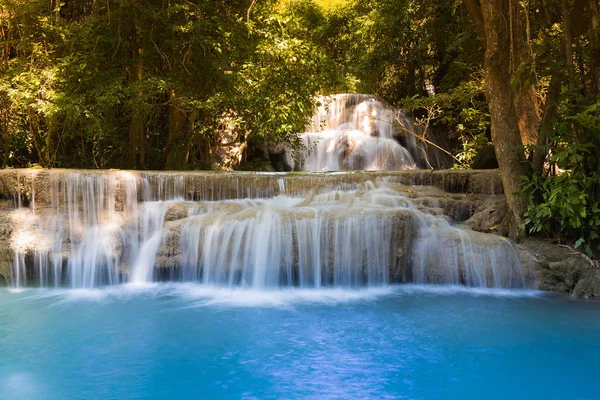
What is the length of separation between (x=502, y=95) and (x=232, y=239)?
4715mm

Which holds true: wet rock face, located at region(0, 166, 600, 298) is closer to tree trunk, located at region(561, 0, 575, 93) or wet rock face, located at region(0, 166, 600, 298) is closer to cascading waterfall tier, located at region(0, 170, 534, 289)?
cascading waterfall tier, located at region(0, 170, 534, 289)

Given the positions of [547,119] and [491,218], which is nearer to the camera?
[547,119]

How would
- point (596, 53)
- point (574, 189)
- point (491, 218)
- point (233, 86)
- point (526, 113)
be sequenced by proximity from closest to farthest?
point (574, 189)
point (596, 53)
point (491, 218)
point (526, 113)
point (233, 86)

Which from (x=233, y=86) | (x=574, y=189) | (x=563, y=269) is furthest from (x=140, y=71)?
(x=563, y=269)

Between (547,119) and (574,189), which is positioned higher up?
(547,119)

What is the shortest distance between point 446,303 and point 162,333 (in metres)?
3.37

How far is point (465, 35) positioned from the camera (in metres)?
11.2

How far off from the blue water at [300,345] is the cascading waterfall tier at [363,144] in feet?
27.7

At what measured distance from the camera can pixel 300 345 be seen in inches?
190

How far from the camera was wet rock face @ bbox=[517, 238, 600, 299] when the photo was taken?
652 centimetres

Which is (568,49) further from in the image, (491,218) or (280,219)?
(280,219)

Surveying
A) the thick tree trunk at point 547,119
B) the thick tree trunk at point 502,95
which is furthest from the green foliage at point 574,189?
the thick tree trunk at point 502,95

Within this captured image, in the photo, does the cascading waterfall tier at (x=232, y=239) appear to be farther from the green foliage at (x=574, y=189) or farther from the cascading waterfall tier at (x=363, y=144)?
the cascading waterfall tier at (x=363, y=144)

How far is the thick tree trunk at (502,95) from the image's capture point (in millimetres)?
7699
